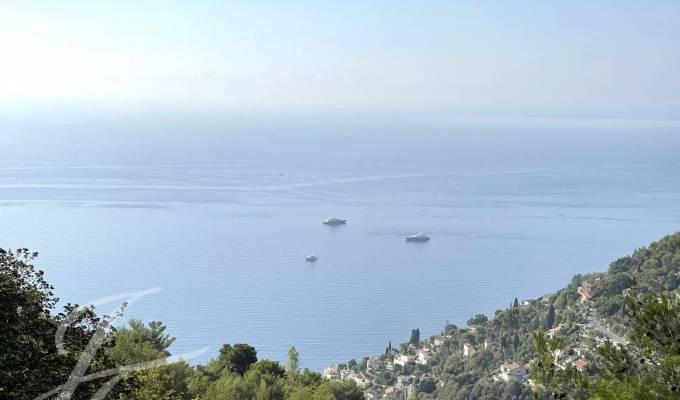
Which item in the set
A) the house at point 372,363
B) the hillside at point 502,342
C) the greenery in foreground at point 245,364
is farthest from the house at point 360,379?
the greenery in foreground at point 245,364

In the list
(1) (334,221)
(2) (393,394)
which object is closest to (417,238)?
(1) (334,221)

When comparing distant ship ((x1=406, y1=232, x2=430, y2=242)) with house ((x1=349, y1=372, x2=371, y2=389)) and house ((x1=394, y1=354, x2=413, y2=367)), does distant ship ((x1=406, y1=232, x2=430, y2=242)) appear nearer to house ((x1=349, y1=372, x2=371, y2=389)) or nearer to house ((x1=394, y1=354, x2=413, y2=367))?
house ((x1=394, y1=354, x2=413, y2=367))

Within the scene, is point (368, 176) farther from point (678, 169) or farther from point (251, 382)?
point (251, 382)

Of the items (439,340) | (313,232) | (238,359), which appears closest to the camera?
(238,359)

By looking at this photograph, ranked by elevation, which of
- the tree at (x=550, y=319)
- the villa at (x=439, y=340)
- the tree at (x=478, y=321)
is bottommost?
the villa at (x=439, y=340)

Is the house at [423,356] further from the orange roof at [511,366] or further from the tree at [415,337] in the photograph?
the orange roof at [511,366]

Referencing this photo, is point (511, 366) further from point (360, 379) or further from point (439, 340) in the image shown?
point (439, 340)
